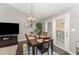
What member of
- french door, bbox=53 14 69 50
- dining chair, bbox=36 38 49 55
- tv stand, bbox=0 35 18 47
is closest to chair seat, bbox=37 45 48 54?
dining chair, bbox=36 38 49 55

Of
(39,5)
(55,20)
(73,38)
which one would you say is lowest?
(73,38)

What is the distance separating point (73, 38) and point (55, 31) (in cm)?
39

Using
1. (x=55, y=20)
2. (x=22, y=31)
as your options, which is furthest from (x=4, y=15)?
(x=55, y=20)

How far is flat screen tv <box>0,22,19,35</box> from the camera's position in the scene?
2.08 m

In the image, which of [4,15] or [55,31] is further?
[55,31]

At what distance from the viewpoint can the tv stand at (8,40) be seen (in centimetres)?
212

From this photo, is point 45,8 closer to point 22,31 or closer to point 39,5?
point 39,5

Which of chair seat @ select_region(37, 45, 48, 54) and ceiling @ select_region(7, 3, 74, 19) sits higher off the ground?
ceiling @ select_region(7, 3, 74, 19)

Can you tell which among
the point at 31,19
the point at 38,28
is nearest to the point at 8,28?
the point at 31,19

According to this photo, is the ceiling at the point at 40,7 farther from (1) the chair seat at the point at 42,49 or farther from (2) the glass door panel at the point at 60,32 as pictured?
(1) the chair seat at the point at 42,49

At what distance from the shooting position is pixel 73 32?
6.85 feet

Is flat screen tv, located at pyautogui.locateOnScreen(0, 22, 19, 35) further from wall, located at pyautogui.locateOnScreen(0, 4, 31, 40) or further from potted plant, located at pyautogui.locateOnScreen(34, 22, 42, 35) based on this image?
potted plant, located at pyautogui.locateOnScreen(34, 22, 42, 35)

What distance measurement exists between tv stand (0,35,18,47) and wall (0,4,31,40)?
0.38 feet

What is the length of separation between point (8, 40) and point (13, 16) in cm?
50
